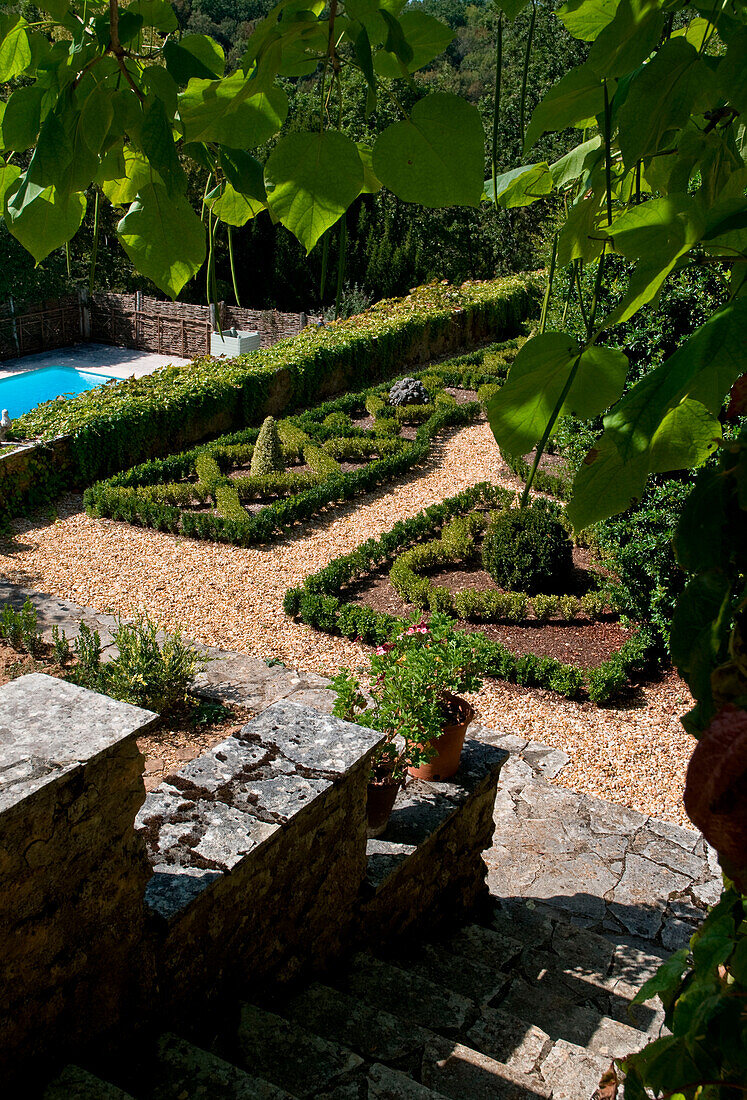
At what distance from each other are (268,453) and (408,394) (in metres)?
3.21

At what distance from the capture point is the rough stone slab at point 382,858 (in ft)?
10.3

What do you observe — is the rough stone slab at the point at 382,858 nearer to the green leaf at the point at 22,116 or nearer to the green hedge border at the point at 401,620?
the green hedge border at the point at 401,620

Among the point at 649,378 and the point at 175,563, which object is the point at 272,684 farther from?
the point at 649,378

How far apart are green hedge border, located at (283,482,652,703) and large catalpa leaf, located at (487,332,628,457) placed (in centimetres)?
384

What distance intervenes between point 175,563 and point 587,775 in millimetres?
4226

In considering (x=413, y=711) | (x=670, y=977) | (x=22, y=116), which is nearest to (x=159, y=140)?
(x=22, y=116)

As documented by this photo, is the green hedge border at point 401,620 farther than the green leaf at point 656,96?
Yes

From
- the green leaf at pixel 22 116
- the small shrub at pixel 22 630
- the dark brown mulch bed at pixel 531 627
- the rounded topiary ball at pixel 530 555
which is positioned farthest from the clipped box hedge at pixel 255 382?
the green leaf at pixel 22 116

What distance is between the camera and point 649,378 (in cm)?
55

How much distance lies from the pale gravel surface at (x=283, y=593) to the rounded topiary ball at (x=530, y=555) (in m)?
1.35

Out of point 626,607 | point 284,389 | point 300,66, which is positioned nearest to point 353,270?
point 284,389

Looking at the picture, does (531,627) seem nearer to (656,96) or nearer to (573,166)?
(573,166)

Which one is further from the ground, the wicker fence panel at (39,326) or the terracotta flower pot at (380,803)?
the wicker fence panel at (39,326)

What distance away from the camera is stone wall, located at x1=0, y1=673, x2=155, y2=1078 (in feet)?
5.75
